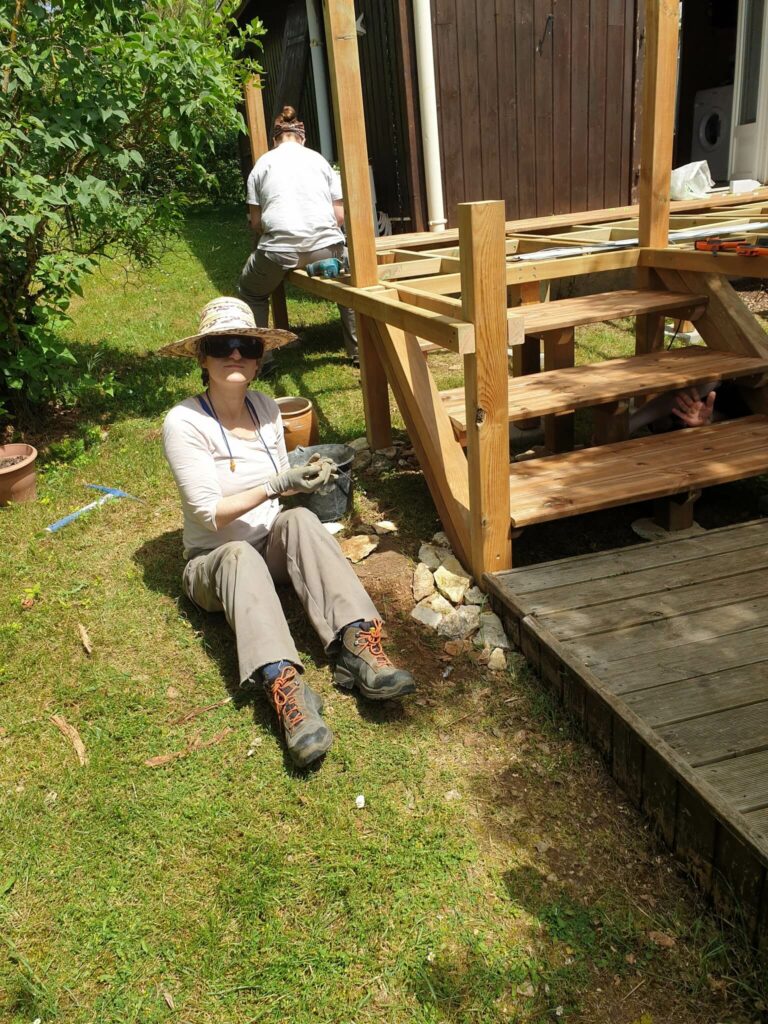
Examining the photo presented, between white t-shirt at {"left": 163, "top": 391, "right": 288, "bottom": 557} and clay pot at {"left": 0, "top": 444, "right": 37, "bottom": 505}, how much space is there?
5.71ft

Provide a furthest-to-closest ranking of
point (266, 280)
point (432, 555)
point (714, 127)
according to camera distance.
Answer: point (714, 127), point (266, 280), point (432, 555)

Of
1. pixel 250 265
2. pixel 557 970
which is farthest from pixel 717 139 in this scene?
pixel 557 970

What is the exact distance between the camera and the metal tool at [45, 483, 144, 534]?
4301 millimetres

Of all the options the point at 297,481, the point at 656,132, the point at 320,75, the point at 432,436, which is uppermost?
the point at 320,75

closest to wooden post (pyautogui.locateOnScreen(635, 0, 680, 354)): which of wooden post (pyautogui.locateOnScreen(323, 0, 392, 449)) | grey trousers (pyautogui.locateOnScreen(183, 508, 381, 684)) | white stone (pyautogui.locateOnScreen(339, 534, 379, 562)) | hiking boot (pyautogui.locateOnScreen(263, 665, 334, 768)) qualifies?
wooden post (pyautogui.locateOnScreen(323, 0, 392, 449))

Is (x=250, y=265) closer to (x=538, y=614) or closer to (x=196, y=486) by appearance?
(x=196, y=486)

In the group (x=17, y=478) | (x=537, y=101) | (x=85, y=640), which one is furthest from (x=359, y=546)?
(x=537, y=101)

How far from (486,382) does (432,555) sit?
972mm

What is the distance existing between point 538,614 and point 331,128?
8.86 meters

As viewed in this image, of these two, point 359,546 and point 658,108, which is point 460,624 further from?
point 658,108

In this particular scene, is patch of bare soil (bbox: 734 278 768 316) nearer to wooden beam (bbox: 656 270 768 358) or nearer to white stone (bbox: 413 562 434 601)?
wooden beam (bbox: 656 270 768 358)

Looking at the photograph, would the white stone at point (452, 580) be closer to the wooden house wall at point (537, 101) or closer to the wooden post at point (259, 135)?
the wooden post at point (259, 135)

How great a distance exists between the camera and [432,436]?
3721 millimetres

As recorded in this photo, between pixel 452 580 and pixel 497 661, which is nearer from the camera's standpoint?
pixel 497 661
